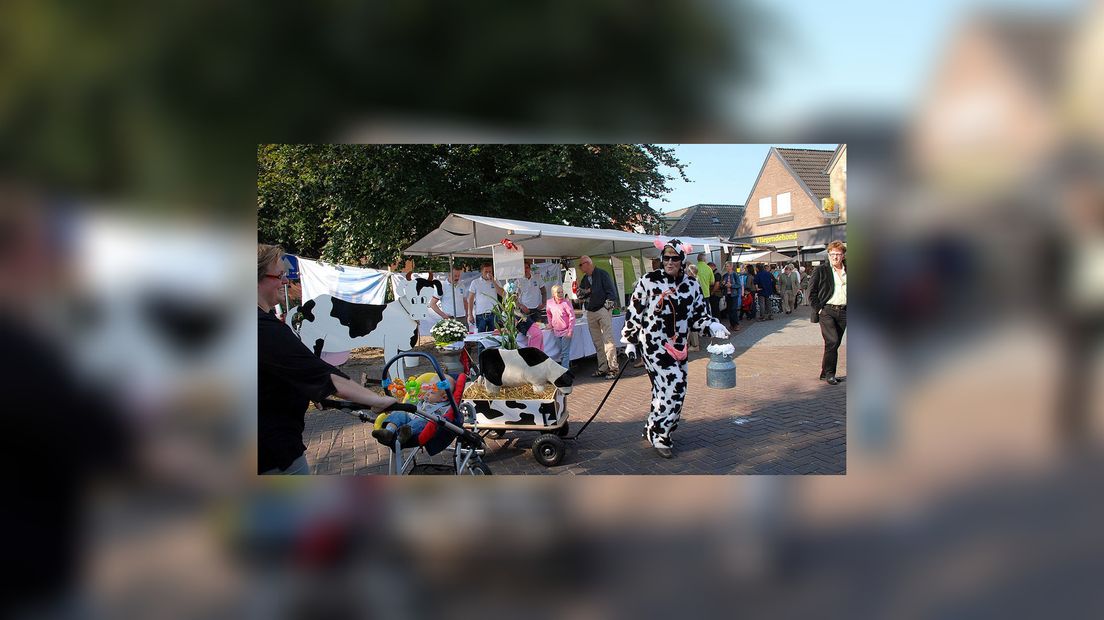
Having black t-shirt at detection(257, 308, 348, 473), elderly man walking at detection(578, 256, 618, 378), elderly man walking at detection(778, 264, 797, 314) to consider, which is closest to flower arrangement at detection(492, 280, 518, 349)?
black t-shirt at detection(257, 308, 348, 473)

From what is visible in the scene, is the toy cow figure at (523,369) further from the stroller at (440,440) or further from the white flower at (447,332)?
the white flower at (447,332)

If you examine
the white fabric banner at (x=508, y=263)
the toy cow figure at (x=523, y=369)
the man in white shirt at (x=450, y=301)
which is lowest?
the toy cow figure at (x=523, y=369)

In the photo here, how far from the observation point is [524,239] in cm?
445

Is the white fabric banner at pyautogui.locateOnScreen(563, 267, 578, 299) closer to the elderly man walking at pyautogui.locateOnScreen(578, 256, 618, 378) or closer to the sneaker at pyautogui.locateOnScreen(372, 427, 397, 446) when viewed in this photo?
the elderly man walking at pyautogui.locateOnScreen(578, 256, 618, 378)

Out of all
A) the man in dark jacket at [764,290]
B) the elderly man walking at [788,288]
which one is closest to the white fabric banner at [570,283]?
the man in dark jacket at [764,290]

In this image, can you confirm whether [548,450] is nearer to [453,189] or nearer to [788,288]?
[453,189]

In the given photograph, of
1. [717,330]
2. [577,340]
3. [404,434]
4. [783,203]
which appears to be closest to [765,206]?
[783,203]

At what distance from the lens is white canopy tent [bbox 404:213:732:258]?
13.3ft

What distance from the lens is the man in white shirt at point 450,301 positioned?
4352mm

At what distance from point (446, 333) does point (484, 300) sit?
119 cm
